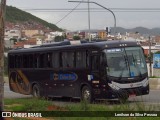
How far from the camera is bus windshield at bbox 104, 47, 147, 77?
19531 millimetres

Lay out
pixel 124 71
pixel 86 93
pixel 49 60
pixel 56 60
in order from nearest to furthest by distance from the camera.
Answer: pixel 124 71, pixel 86 93, pixel 56 60, pixel 49 60

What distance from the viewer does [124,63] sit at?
19.7 metres

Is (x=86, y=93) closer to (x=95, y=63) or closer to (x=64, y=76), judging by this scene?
(x=95, y=63)

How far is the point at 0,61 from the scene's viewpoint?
39.3 ft

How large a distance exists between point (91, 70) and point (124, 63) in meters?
1.43

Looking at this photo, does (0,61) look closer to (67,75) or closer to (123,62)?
(123,62)

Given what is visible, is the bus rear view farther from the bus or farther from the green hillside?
the green hillside

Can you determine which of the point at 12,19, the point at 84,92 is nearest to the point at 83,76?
the point at 84,92

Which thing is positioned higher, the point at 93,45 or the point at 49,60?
the point at 93,45

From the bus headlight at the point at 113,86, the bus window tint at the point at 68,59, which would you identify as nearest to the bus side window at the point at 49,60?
the bus window tint at the point at 68,59

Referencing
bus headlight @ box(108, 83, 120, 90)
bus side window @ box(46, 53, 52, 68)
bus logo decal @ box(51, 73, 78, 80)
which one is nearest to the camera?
bus headlight @ box(108, 83, 120, 90)

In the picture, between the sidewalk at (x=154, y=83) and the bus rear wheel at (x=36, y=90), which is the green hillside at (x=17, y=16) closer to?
the sidewalk at (x=154, y=83)

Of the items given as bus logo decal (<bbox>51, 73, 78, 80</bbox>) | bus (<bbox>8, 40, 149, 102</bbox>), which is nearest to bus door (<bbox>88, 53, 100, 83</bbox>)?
bus (<bbox>8, 40, 149, 102</bbox>)

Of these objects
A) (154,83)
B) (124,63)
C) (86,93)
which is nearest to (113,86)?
(124,63)
